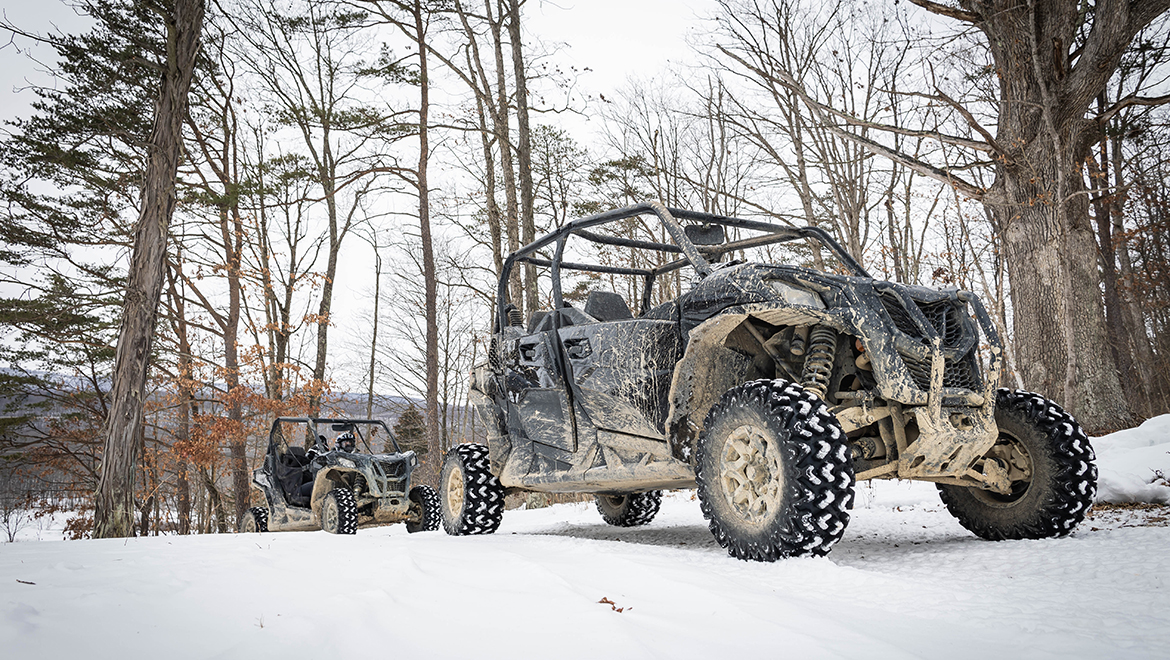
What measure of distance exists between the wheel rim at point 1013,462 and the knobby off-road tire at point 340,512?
698 centimetres

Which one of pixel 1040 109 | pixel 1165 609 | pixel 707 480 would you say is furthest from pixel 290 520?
pixel 1040 109

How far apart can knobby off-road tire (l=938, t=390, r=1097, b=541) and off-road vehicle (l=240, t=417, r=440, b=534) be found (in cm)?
692

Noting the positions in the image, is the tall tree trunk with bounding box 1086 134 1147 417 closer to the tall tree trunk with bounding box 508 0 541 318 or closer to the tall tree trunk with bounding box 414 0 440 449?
the tall tree trunk with bounding box 508 0 541 318

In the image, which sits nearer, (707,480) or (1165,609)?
(1165,609)

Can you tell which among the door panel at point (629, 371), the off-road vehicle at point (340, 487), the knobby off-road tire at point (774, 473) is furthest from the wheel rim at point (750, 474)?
the off-road vehicle at point (340, 487)

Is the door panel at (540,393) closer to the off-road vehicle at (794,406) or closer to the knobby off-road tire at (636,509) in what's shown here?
the off-road vehicle at (794,406)

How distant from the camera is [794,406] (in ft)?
10.7

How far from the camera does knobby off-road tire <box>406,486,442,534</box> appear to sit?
30.6 ft

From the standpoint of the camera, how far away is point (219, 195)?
18.3m

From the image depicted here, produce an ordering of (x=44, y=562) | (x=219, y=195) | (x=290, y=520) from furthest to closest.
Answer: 1. (x=219, y=195)
2. (x=290, y=520)
3. (x=44, y=562)

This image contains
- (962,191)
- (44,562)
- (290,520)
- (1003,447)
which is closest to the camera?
(44,562)

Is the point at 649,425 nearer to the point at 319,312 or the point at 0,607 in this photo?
the point at 0,607

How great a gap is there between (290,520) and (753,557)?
8.96 metres

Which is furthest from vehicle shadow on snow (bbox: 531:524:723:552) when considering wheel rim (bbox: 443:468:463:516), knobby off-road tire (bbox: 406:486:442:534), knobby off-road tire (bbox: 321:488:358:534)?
knobby off-road tire (bbox: 321:488:358:534)
